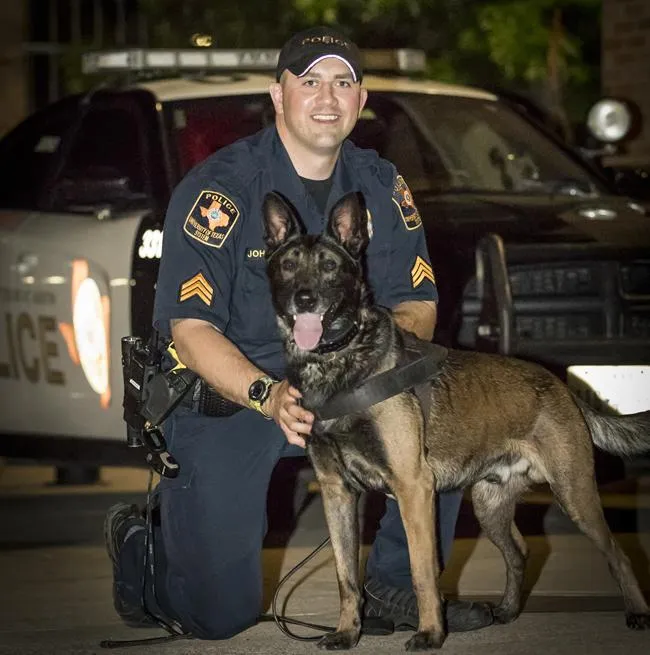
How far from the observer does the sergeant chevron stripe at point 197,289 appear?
199 inches

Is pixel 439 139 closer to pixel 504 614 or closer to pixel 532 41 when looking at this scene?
pixel 504 614

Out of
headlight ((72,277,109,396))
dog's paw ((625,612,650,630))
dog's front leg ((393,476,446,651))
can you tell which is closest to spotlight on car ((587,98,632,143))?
headlight ((72,277,109,396))

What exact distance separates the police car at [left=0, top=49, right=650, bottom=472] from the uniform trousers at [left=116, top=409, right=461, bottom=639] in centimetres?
166

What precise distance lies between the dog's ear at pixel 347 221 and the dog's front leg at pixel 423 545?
2.17 feet

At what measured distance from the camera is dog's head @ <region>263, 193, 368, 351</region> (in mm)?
4703

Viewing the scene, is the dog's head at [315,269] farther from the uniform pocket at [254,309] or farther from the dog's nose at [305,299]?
the uniform pocket at [254,309]

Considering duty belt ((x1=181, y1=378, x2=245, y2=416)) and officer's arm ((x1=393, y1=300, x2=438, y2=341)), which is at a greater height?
officer's arm ((x1=393, y1=300, x2=438, y2=341))

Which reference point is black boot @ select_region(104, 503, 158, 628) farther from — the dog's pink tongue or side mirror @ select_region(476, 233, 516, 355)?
side mirror @ select_region(476, 233, 516, 355)

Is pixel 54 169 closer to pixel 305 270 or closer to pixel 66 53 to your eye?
pixel 305 270

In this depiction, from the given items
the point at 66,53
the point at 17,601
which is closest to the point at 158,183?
the point at 17,601

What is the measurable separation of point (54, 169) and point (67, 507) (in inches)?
58.3

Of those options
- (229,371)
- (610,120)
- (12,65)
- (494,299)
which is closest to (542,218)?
(494,299)

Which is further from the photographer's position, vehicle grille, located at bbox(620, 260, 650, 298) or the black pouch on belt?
vehicle grille, located at bbox(620, 260, 650, 298)

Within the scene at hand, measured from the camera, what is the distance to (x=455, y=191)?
7422 mm
